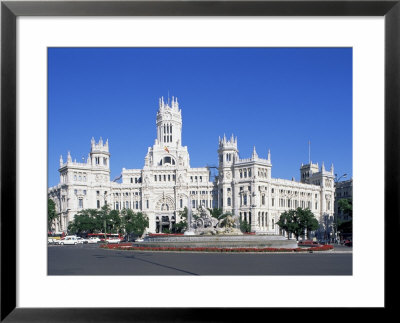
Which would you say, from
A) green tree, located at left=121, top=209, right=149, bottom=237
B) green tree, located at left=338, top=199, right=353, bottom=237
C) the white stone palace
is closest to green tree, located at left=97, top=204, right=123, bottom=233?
green tree, located at left=121, top=209, right=149, bottom=237

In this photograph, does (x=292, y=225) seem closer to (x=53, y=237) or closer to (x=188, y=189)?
(x=53, y=237)

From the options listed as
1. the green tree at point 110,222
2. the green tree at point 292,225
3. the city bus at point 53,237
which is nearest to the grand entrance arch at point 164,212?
the city bus at point 53,237

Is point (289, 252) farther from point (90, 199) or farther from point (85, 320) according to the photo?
point (90, 199)

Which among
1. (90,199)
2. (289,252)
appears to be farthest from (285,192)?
(289,252)

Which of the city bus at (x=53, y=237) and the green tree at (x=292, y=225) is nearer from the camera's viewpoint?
the city bus at (x=53, y=237)

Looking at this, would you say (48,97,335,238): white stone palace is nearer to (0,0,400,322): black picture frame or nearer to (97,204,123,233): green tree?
(97,204,123,233): green tree
